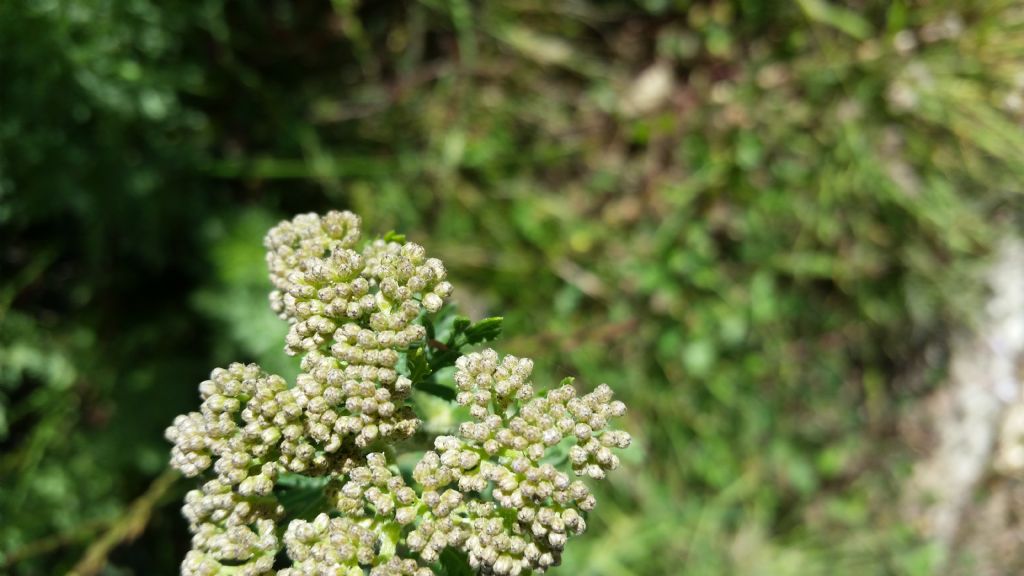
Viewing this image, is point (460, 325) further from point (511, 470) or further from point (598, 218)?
point (598, 218)

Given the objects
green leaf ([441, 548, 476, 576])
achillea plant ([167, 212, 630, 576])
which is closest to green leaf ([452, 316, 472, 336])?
achillea plant ([167, 212, 630, 576])

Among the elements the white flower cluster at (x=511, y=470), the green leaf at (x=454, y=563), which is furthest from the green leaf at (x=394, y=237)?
the green leaf at (x=454, y=563)

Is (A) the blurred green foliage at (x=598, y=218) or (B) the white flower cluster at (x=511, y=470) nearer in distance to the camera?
(B) the white flower cluster at (x=511, y=470)

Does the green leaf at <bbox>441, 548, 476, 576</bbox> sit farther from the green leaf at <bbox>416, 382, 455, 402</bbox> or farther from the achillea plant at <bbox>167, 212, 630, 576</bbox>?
the green leaf at <bbox>416, 382, 455, 402</bbox>

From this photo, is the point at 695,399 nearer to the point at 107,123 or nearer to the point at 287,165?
the point at 287,165

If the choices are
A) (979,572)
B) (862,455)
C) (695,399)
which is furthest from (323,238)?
(979,572)

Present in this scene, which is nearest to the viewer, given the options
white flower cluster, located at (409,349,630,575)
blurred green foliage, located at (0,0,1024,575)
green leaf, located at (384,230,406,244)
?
white flower cluster, located at (409,349,630,575)

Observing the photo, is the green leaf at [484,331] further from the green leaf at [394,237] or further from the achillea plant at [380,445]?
the green leaf at [394,237]
